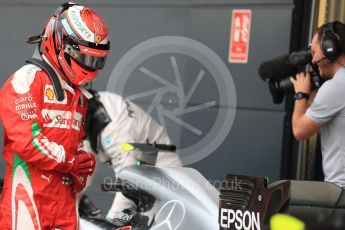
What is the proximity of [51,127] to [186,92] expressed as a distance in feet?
10.8

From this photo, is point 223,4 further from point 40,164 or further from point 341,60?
point 40,164

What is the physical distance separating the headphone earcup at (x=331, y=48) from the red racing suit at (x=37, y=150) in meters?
1.45

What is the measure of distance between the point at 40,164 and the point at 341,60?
5.90ft

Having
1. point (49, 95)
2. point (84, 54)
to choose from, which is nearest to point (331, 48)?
point (84, 54)

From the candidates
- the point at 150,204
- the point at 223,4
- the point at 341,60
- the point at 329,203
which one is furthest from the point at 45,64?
the point at 223,4

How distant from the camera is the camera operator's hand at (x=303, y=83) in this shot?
425 centimetres

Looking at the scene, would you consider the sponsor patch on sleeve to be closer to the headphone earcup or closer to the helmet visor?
the helmet visor

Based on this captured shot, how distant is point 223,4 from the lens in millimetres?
6309

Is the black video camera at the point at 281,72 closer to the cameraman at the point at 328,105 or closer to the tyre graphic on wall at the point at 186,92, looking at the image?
the cameraman at the point at 328,105

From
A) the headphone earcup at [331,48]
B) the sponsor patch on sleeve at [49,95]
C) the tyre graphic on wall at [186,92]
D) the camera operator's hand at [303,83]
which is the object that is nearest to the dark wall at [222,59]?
the tyre graphic on wall at [186,92]

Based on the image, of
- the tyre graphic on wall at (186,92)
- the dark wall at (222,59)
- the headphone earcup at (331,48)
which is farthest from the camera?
the tyre graphic on wall at (186,92)

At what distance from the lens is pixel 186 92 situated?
21.2ft

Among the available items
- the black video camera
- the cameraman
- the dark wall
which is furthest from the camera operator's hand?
the dark wall

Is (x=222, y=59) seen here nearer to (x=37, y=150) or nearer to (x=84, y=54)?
(x=84, y=54)
